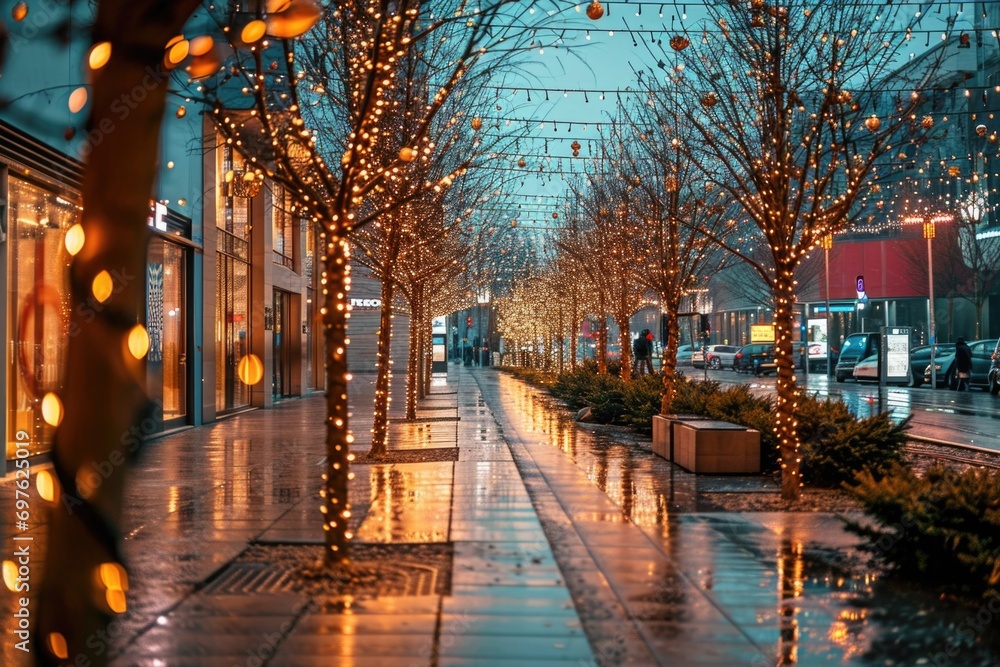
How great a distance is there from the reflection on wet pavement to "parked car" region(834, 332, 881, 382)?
125 feet

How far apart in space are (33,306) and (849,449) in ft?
34.6

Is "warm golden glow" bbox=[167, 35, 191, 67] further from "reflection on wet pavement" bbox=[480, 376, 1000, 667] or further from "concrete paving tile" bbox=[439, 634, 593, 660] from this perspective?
"reflection on wet pavement" bbox=[480, 376, 1000, 667]

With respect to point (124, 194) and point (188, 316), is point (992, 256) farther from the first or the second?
point (124, 194)

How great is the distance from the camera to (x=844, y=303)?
70062 millimetres

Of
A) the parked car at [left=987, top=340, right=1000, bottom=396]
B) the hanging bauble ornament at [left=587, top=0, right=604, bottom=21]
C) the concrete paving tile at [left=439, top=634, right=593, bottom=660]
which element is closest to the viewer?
the concrete paving tile at [left=439, top=634, right=593, bottom=660]

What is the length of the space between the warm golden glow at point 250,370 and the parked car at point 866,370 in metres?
26.1

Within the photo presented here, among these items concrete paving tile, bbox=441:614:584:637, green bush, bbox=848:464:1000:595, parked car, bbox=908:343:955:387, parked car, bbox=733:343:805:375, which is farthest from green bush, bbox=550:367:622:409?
parked car, bbox=733:343:805:375

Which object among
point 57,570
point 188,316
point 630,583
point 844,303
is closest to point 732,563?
point 630,583

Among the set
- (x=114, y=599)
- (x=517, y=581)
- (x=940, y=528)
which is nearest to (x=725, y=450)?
(x=940, y=528)

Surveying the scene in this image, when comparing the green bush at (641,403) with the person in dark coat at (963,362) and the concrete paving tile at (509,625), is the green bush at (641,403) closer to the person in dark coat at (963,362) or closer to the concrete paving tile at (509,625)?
the concrete paving tile at (509,625)

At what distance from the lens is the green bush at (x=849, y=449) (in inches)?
507

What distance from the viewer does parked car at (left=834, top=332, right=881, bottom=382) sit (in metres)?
48.7

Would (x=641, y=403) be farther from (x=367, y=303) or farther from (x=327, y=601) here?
(x=367, y=303)

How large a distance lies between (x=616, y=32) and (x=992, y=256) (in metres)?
42.9
